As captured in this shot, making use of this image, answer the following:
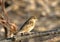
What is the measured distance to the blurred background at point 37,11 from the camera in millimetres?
9891

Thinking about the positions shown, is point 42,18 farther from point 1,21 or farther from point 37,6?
point 1,21

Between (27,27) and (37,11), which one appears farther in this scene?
(37,11)

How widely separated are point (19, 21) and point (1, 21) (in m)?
4.72

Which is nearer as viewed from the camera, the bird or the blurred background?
the bird

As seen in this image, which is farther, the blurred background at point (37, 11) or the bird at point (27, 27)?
the blurred background at point (37, 11)

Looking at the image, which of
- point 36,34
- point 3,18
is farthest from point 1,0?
point 36,34

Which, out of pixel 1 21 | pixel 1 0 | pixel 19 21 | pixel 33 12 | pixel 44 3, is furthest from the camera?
pixel 44 3

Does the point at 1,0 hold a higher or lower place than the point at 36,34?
higher

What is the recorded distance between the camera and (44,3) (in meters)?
11.6

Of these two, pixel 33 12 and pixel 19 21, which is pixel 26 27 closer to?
pixel 19 21

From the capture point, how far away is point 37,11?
35.7ft

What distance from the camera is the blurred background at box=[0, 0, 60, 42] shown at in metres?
9.89

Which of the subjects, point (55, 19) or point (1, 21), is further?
point (55, 19)

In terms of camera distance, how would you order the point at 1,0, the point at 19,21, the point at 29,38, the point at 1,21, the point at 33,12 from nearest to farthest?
the point at 29,38
the point at 1,21
the point at 1,0
the point at 19,21
the point at 33,12
